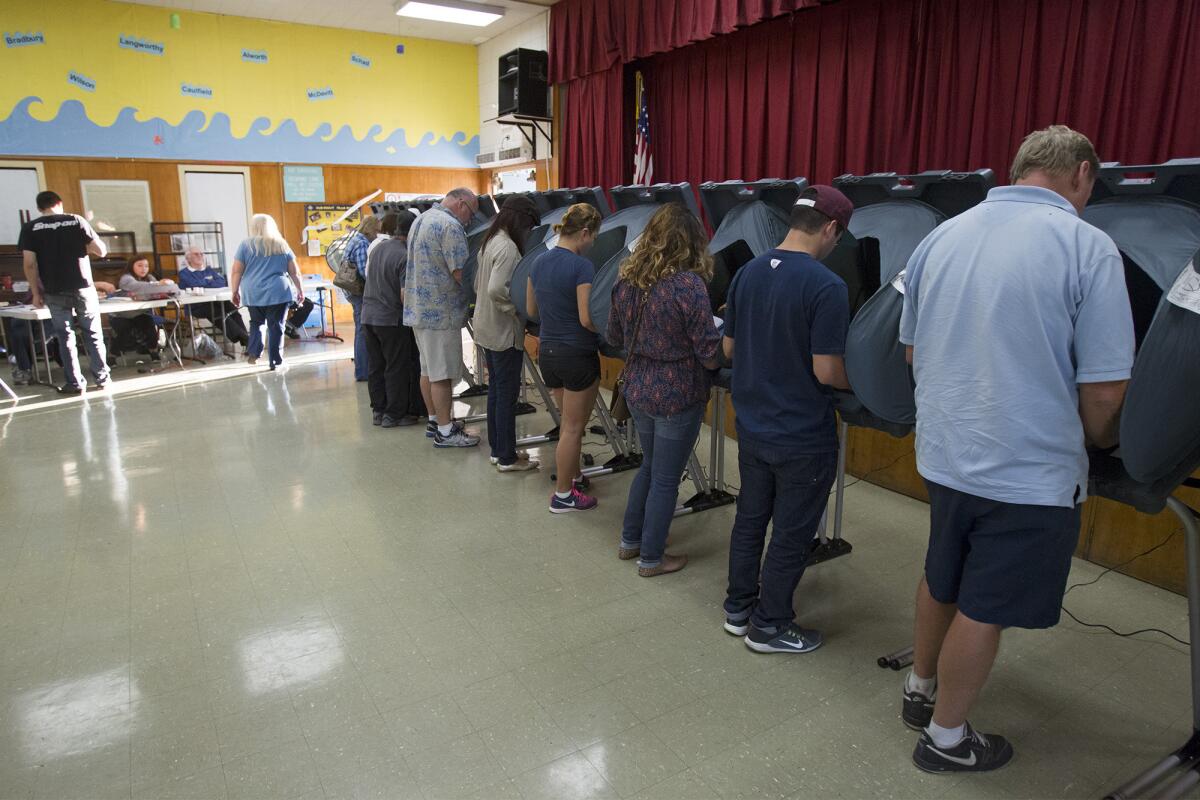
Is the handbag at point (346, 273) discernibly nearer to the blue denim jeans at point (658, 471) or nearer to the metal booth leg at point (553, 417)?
the metal booth leg at point (553, 417)

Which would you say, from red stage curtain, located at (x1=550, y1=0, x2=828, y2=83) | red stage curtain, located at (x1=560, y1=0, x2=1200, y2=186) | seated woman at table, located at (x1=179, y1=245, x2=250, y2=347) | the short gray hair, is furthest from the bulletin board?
the short gray hair

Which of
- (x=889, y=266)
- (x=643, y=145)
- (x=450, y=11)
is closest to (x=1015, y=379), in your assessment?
(x=889, y=266)

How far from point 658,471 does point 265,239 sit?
5.06m

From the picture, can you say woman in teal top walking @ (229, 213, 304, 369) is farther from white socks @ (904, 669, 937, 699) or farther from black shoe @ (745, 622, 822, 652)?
white socks @ (904, 669, 937, 699)

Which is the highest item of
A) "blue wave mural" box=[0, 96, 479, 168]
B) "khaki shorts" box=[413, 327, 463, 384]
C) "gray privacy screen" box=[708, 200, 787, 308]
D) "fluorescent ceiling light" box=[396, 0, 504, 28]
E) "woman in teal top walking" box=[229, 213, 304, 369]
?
"fluorescent ceiling light" box=[396, 0, 504, 28]

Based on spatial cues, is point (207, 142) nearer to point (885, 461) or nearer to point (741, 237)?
point (741, 237)

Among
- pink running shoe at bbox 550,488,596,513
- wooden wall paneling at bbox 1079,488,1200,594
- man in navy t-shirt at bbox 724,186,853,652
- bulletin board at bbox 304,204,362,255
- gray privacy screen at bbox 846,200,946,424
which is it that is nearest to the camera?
gray privacy screen at bbox 846,200,946,424

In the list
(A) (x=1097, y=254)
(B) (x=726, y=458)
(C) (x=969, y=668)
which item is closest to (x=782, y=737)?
(C) (x=969, y=668)

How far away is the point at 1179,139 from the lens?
3875 mm

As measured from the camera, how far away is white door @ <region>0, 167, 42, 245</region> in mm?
7695

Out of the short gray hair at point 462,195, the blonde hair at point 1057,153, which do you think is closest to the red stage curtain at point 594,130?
the short gray hair at point 462,195

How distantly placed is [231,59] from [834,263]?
27.5 ft

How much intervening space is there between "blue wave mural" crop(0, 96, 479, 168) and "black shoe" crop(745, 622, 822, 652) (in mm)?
8597

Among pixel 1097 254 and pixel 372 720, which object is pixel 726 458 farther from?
pixel 1097 254
